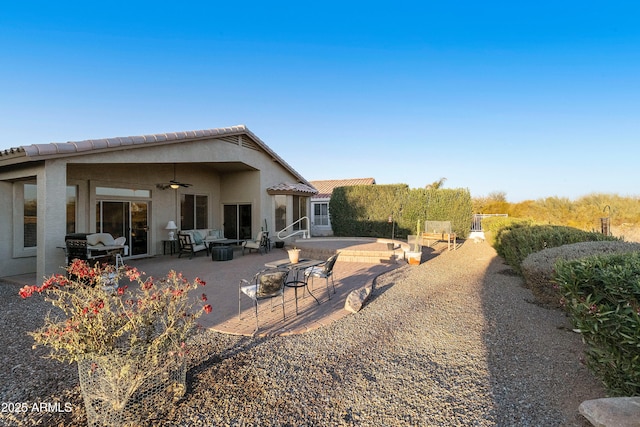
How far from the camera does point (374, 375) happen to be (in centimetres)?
322

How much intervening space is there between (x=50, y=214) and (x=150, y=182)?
208 inches

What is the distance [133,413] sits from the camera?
2441mm

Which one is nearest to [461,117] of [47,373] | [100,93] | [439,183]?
[439,183]

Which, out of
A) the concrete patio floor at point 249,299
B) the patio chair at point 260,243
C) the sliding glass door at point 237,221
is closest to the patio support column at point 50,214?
the concrete patio floor at point 249,299

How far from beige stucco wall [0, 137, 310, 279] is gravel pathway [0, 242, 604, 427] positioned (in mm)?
2313

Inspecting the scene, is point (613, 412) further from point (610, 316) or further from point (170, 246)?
point (170, 246)

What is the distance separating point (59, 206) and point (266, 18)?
345 inches

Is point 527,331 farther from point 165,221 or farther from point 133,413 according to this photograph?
point 165,221

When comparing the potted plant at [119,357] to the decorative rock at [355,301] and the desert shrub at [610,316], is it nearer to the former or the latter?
the decorative rock at [355,301]

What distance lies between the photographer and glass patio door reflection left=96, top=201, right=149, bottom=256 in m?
10.2

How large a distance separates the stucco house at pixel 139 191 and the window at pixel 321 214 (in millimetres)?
7551

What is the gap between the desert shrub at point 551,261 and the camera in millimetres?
4990

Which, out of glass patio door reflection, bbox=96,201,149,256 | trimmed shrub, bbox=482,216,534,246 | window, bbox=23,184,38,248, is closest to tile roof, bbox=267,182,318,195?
glass patio door reflection, bbox=96,201,149,256

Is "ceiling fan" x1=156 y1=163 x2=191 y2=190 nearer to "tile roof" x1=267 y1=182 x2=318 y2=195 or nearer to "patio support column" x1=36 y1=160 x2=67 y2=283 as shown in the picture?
"tile roof" x1=267 y1=182 x2=318 y2=195
